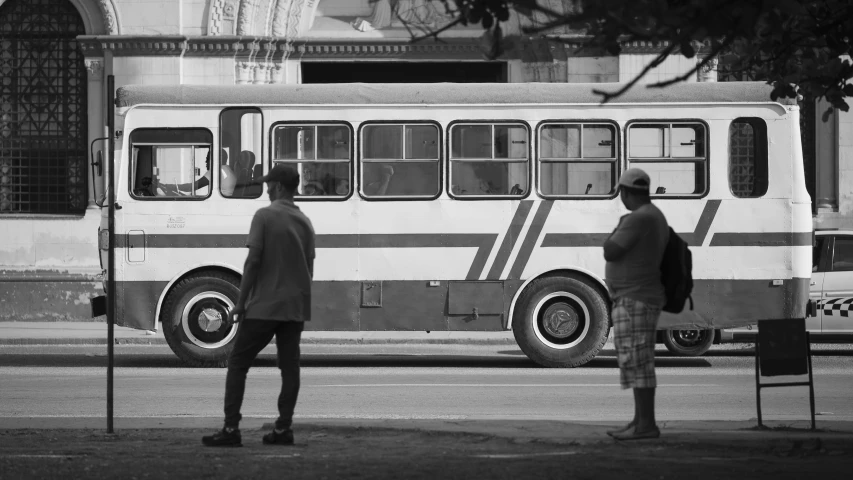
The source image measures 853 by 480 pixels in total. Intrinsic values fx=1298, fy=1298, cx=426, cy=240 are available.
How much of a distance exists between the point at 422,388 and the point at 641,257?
192 inches

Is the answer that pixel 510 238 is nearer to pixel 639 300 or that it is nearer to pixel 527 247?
pixel 527 247

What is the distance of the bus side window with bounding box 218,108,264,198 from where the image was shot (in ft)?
49.8

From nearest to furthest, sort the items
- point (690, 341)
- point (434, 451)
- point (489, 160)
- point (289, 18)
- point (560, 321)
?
1. point (434, 451)
2. point (560, 321)
3. point (489, 160)
4. point (690, 341)
5. point (289, 18)

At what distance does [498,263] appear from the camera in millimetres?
15109

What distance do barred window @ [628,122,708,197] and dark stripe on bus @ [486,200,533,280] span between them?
1.35m

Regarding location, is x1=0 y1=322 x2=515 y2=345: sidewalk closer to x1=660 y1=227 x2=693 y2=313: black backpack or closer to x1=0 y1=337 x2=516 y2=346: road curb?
x1=0 y1=337 x2=516 y2=346: road curb

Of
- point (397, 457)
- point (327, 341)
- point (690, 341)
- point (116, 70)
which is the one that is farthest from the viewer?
point (116, 70)

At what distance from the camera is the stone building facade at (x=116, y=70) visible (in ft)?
74.1

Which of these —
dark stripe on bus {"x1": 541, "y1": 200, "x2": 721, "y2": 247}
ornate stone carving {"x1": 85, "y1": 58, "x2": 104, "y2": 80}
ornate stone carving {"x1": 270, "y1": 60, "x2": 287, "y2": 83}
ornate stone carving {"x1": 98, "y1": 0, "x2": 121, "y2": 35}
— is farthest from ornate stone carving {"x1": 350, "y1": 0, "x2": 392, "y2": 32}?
dark stripe on bus {"x1": 541, "y1": 200, "x2": 721, "y2": 247}

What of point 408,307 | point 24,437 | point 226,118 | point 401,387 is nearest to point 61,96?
point 226,118

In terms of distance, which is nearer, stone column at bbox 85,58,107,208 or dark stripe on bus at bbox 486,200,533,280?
dark stripe on bus at bbox 486,200,533,280

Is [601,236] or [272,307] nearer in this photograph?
[272,307]

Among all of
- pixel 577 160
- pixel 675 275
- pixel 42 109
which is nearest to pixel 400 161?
pixel 577 160

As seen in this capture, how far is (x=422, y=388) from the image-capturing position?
12.6 meters
